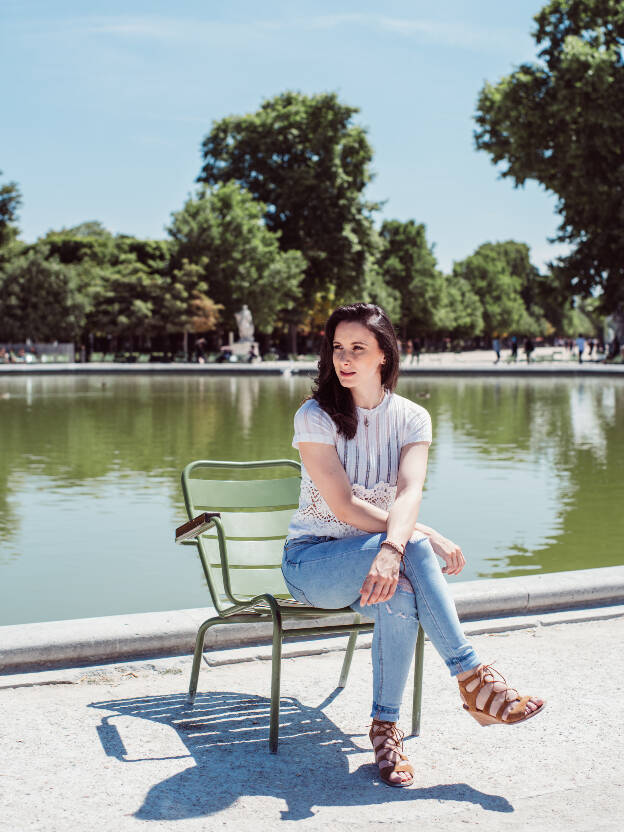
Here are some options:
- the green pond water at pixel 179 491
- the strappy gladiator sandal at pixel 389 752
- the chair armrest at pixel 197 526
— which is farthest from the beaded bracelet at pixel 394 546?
the green pond water at pixel 179 491

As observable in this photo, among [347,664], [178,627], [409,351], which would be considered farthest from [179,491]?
[409,351]

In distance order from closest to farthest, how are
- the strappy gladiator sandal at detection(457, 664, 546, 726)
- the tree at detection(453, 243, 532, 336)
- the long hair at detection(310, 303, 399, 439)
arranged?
1. the strappy gladiator sandal at detection(457, 664, 546, 726)
2. the long hair at detection(310, 303, 399, 439)
3. the tree at detection(453, 243, 532, 336)

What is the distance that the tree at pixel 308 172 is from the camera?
59281 millimetres

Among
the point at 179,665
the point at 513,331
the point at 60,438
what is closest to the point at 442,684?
the point at 179,665

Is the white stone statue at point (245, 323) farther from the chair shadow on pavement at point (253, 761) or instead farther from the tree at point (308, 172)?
the chair shadow on pavement at point (253, 761)

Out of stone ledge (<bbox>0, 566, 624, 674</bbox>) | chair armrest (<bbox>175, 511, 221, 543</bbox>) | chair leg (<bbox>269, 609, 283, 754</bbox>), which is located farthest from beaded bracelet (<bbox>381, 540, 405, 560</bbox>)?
stone ledge (<bbox>0, 566, 624, 674</bbox>)

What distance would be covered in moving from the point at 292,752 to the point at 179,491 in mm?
8021

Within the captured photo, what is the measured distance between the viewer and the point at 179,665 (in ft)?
15.0

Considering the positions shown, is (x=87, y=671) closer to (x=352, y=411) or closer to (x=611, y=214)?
(x=352, y=411)

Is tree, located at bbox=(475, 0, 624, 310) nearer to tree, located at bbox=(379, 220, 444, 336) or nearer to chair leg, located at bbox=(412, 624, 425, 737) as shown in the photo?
chair leg, located at bbox=(412, 624, 425, 737)

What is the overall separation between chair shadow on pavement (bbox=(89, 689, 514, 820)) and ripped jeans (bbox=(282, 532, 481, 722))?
0.27m

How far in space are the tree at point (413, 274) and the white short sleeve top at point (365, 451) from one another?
3328 inches

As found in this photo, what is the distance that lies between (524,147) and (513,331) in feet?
258

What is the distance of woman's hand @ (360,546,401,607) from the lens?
354cm
